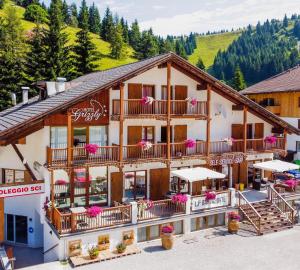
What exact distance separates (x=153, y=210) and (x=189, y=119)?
747 cm

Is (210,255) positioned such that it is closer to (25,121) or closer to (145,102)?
(145,102)

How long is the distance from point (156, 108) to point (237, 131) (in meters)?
8.11

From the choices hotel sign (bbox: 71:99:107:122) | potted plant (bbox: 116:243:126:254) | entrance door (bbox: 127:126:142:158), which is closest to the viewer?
potted plant (bbox: 116:243:126:254)

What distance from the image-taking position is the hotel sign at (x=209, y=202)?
73.3 feet

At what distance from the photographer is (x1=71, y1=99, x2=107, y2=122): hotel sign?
21281 millimetres

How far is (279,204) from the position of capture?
2536cm

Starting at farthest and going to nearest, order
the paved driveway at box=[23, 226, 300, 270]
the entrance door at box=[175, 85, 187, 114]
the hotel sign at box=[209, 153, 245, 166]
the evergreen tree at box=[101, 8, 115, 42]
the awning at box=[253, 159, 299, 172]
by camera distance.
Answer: the evergreen tree at box=[101, 8, 115, 42] → the awning at box=[253, 159, 299, 172] → the hotel sign at box=[209, 153, 245, 166] → the entrance door at box=[175, 85, 187, 114] → the paved driveway at box=[23, 226, 300, 270]

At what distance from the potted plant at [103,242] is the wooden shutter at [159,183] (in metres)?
5.74

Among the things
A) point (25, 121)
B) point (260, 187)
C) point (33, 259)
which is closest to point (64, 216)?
point (33, 259)

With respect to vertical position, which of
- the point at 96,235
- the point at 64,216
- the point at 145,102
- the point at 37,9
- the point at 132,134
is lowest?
the point at 96,235

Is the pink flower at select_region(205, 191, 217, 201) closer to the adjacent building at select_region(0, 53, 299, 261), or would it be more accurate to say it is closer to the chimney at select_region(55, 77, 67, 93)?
the adjacent building at select_region(0, 53, 299, 261)

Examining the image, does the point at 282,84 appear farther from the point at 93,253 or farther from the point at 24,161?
the point at 93,253

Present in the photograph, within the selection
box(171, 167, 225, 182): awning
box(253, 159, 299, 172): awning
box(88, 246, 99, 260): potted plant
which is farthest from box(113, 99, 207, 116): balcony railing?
box(88, 246, 99, 260): potted plant

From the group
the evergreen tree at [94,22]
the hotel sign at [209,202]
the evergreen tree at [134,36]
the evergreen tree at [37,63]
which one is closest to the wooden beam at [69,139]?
the hotel sign at [209,202]
